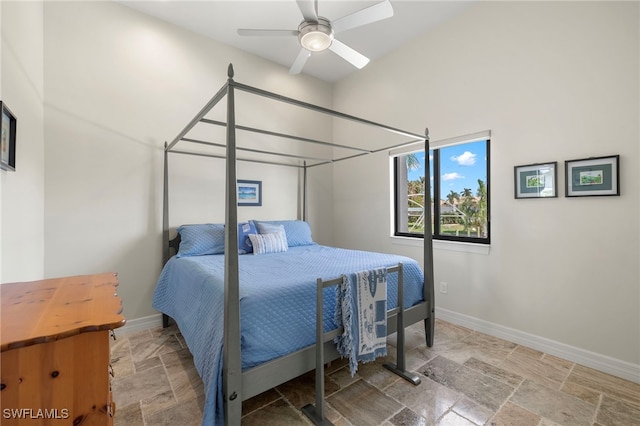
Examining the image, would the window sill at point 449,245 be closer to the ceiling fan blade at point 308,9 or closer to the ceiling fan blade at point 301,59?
the ceiling fan blade at point 301,59

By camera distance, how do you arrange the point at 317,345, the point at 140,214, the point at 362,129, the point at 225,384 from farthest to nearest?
the point at 362,129
the point at 140,214
the point at 317,345
the point at 225,384

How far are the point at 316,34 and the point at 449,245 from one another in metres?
2.37

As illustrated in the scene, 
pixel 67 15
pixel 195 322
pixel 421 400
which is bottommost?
pixel 421 400

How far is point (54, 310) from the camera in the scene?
0.90 m

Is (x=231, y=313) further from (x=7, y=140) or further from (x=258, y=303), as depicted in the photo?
(x=7, y=140)

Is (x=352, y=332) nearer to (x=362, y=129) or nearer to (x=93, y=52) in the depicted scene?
(x=362, y=129)

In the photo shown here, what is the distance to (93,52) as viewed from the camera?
260 centimetres

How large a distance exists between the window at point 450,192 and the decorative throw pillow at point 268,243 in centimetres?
151

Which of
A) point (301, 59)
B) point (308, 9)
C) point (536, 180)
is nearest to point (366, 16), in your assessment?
point (308, 9)

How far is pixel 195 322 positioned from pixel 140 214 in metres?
1.61

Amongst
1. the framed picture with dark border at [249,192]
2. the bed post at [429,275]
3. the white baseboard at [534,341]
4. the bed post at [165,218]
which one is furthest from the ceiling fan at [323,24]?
the white baseboard at [534,341]

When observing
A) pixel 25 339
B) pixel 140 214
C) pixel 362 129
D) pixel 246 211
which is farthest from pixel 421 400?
pixel 362 129

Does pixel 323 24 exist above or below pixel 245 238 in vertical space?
above

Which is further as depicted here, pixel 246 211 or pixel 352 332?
pixel 246 211
